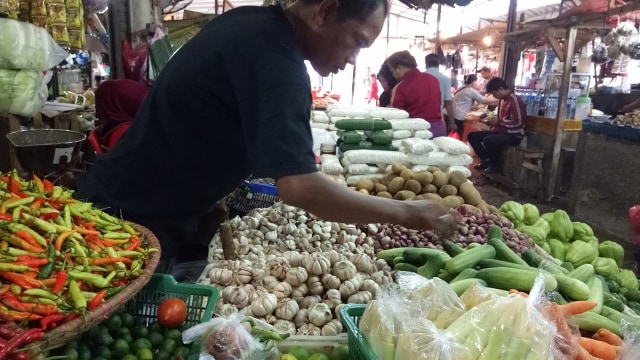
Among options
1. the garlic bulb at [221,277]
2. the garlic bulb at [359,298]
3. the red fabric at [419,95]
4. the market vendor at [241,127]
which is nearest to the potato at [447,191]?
the garlic bulb at [359,298]

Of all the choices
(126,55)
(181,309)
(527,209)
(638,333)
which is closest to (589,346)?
(638,333)

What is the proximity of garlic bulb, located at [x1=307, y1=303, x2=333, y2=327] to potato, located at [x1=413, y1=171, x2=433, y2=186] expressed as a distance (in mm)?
2378

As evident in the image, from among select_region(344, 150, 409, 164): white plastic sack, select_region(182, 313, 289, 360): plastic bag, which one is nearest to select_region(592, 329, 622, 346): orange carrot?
select_region(182, 313, 289, 360): plastic bag

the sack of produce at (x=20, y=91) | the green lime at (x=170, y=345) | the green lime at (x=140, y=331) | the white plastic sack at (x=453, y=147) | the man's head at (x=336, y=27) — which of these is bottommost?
the green lime at (x=170, y=345)

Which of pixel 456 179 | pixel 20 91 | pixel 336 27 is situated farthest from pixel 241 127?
pixel 20 91

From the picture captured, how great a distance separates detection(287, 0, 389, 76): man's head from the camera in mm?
1500

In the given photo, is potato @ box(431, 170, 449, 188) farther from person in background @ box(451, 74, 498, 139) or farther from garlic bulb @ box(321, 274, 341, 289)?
person in background @ box(451, 74, 498, 139)

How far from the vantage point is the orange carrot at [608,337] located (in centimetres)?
187

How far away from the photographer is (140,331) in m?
1.58

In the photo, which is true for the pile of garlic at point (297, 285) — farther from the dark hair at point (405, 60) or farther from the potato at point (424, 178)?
the dark hair at point (405, 60)

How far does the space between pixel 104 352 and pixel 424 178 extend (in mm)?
3311

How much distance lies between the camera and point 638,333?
5.55ft

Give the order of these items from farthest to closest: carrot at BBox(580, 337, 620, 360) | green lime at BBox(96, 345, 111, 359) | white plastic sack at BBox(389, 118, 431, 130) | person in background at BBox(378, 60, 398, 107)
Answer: person in background at BBox(378, 60, 398, 107) → white plastic sack at BBox(389, 118, 431, 130) → carrot at BBox(580, 337, 620, 360) → green lime at BBox(96, 345, 111, 359)

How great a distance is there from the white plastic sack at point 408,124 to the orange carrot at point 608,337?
3.97 meters
